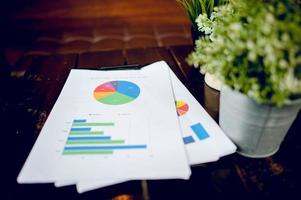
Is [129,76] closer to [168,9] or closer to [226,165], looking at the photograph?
[226,165]

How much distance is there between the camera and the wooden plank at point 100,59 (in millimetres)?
944

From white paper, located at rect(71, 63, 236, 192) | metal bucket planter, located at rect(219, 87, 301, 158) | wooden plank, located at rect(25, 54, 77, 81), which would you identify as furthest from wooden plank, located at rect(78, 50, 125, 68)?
metal bucket planter, located at rect(219, 87, 301, 158)

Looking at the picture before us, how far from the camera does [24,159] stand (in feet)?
1.84

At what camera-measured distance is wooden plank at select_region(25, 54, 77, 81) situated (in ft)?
2.85

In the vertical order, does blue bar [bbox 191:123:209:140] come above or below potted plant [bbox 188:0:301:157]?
below

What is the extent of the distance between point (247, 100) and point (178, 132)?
6.2 inches

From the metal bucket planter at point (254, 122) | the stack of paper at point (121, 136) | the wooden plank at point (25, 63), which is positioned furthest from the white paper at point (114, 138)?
the wooden plank at point (25, 63)

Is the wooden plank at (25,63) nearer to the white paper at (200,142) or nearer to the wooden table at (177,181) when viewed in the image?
the wooden table at (177,181)

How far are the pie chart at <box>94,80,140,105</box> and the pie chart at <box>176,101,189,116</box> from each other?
0.10 m

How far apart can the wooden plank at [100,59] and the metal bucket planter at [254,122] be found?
49 centimetres

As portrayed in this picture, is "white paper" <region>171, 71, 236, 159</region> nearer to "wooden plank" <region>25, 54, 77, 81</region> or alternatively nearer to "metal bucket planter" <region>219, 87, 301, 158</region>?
"metal bucket planter" <region>219, 87, 301, 158</region>

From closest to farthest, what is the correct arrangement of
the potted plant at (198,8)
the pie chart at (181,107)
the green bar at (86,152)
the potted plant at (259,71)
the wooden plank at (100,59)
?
the potted plant at (259,71) < the green bar at (86,152) < the pie chart at (181,107) < the potted plant at (198,8) < the wooden plank at (100,59)

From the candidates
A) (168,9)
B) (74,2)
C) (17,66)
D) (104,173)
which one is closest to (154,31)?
(168,9)

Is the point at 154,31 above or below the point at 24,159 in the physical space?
below
